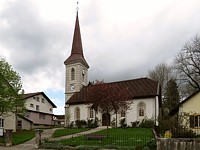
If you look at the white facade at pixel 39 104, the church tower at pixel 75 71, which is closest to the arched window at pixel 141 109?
the church tower at pixel 75 71

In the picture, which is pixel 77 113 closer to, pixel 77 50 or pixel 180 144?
pixel 77 50

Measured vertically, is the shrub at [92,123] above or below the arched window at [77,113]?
below

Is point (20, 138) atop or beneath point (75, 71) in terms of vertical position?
beneath

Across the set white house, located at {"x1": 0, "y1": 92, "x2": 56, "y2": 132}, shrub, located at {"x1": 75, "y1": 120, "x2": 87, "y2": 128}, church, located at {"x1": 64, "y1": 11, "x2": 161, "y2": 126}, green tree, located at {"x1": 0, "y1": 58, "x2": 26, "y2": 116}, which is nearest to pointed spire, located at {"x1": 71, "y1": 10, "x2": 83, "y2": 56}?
church, located at {"x1": 64, "y1": 11, "x2": 161, "y2": 126}

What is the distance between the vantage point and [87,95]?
42.3m

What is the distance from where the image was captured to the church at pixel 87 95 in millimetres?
40844

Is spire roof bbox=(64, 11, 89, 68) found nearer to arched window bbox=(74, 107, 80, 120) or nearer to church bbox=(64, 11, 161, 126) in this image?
church bbox=(64, 11, 161, 126)

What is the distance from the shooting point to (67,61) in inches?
2164

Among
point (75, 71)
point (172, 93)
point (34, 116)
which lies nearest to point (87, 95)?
point (75, 71)

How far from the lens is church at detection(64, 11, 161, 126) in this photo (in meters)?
40.8

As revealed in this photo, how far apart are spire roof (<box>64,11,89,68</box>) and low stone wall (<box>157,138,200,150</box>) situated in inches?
1655

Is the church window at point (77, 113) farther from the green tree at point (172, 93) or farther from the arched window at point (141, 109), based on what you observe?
the green tree at point (172, 93)

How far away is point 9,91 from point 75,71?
24163 mm

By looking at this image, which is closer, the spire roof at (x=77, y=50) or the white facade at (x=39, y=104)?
the white facade at (x=39, y=104)
